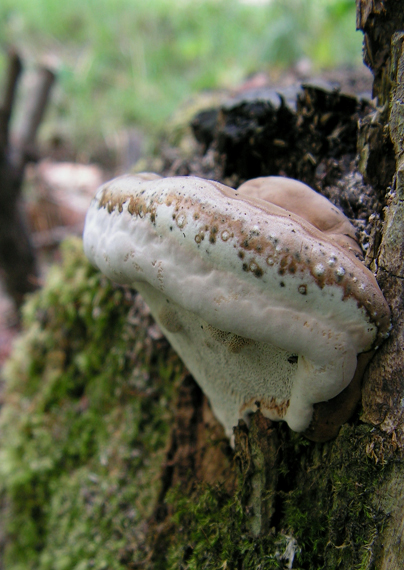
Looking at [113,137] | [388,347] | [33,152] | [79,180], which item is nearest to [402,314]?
[388,347]

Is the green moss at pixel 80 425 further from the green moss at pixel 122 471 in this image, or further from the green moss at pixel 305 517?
the green moss at pixel 305 517

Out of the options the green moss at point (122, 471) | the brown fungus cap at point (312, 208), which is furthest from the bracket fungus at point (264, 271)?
the green moss at point (122, 471)

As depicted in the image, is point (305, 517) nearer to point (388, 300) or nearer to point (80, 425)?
point (388, 300)

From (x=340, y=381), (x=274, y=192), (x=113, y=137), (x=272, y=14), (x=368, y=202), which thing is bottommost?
(x=340, y=381)

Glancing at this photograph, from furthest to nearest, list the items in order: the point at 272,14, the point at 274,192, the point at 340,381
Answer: the point at 272,14, the point at 274,192, the point at 340,381

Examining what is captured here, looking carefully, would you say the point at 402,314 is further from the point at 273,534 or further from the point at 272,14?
the point at 272,14

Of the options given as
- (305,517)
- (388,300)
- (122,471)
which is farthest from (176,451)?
(388,300)
